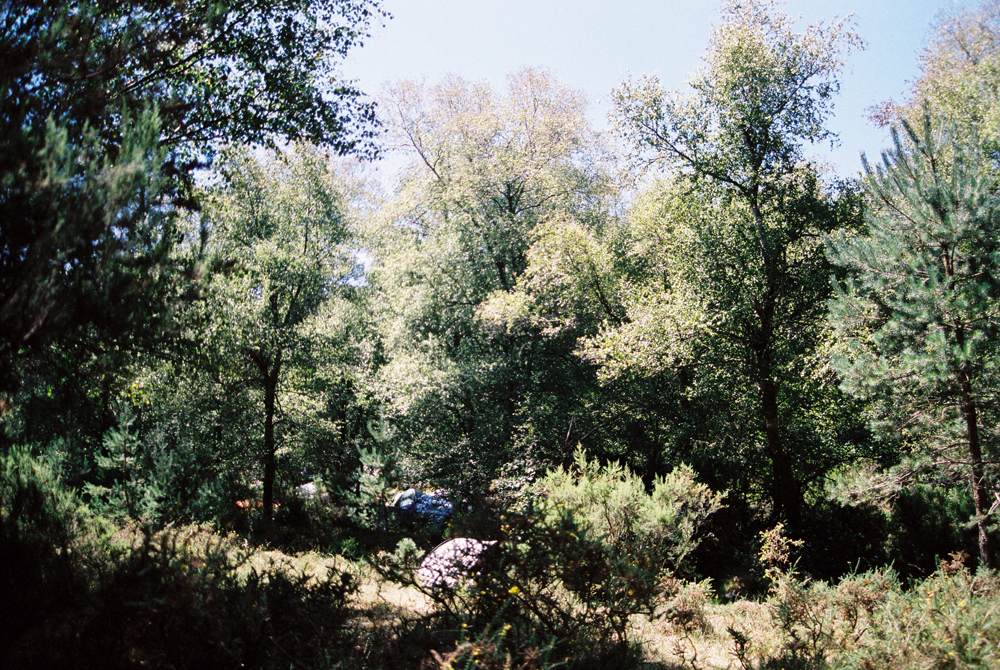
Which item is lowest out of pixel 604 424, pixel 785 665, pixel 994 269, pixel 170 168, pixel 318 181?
pixel 785 665

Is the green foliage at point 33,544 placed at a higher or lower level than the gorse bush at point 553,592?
higher

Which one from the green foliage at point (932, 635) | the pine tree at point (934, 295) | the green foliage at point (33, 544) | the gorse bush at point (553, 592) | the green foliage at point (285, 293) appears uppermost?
the green foliage at point (285, 293)

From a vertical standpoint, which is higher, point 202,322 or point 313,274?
point 313,274

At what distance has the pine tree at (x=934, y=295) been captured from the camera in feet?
22.7

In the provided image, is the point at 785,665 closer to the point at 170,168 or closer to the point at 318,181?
the point at 170,168

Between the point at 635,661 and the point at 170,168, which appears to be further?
the point at 170,168

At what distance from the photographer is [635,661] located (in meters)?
5.23

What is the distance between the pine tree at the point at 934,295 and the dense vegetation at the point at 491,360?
49 millimetres

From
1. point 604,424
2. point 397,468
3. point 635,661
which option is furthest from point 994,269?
point 397,468

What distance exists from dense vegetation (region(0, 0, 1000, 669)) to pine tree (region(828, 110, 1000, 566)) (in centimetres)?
5

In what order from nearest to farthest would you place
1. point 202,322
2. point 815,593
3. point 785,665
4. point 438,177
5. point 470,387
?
point 785,665
point 202,322
point 815,593
point 470,387
point 438,177

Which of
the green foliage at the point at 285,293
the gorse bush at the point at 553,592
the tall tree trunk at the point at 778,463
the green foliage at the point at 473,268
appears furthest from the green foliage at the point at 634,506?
the green foliage at the point at 285,293

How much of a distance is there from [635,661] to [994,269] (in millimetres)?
6248

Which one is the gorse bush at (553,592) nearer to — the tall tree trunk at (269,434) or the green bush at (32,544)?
the green bush at (32,544)
